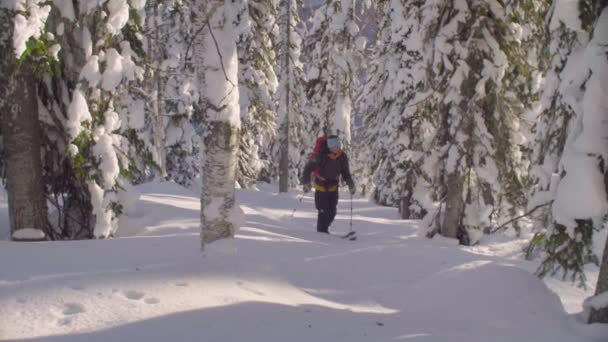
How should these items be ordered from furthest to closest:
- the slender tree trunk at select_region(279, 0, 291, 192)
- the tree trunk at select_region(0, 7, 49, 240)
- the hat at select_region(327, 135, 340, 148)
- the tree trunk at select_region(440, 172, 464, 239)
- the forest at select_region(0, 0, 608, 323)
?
1. the slender tree trunk at select_region(279, 0, 291, 192)
2. the tree trunk at select_region(440, 172, 464, 239)
3. the hat at select_region(327, 135, 340, 148)
4. the tree trunk at select_region(0, 7, 49, 240)
5. the forest at select_region(0, 0, 608, 323)

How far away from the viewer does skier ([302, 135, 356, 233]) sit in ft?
29.5

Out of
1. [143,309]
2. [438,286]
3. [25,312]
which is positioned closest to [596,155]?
[438,286]

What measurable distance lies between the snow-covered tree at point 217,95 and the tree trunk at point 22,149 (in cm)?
248

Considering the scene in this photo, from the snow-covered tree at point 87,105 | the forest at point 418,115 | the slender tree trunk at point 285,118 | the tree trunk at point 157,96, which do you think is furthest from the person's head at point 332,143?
the slender tree trunk at point 285,118

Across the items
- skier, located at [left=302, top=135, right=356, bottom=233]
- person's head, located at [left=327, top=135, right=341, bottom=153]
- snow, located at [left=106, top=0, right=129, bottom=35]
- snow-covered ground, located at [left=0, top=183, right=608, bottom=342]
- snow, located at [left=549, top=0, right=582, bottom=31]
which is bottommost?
snow-covered ground, located at [left=0, top=183, right=608, bottom=342]

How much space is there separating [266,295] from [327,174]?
496cm

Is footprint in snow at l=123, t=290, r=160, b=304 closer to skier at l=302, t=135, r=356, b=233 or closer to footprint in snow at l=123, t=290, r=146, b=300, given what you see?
footprint in snow at l=123, t=290, r=146, b=300

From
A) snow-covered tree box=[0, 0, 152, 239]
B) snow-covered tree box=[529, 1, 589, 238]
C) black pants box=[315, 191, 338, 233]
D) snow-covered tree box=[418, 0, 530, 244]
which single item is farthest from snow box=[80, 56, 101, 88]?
snow-covered tree box=[418, 0, 530, 244]

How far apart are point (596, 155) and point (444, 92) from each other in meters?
5.45

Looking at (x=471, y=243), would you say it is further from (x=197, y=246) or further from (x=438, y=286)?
(x=197, y=246)

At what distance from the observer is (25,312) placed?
329cm

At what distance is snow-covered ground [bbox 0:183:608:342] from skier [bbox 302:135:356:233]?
2578 millimetres

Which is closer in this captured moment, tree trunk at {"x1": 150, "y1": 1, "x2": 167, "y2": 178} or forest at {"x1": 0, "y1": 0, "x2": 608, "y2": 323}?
forest at {"x1": 0, "y1": 0, "x2": 608, "y2": 323}

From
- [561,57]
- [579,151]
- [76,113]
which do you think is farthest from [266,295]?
[561,57]
